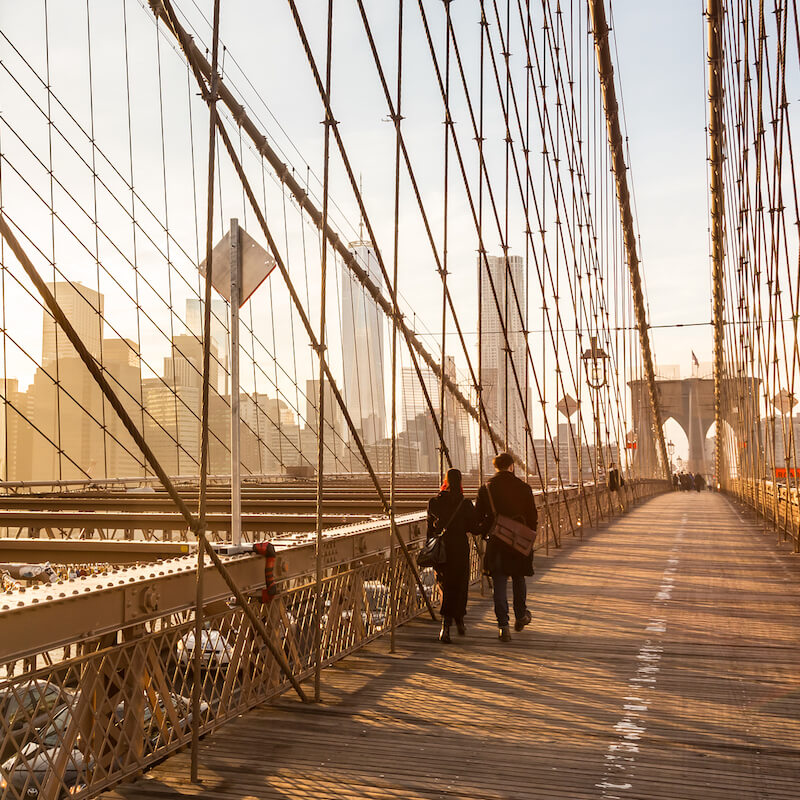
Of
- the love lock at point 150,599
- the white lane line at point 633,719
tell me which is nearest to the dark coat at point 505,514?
the white lane line at point 633,719

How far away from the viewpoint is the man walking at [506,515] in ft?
19.1

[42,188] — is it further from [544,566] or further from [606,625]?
[606,625]

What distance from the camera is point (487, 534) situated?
595cm

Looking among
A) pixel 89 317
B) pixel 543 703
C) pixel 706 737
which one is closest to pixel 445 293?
pixel 543 703

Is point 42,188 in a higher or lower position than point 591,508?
higher

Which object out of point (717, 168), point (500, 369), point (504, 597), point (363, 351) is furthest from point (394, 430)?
point (717, 168)

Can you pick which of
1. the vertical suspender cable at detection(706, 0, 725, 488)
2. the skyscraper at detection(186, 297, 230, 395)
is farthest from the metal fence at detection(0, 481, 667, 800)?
the vertical suspender cable at detection(706, 0, 725, 488)

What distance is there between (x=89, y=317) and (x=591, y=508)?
9202mm

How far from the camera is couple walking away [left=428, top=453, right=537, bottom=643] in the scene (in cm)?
571

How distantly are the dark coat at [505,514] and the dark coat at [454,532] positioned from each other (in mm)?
118

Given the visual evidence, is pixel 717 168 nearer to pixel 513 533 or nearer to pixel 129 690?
pixel 513 533

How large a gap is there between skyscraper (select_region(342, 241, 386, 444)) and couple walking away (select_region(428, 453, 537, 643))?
14.0 meters

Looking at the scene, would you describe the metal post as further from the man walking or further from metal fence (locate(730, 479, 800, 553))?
metal fence (locate(730, 479, 800, 553))

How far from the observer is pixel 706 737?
3.61m
